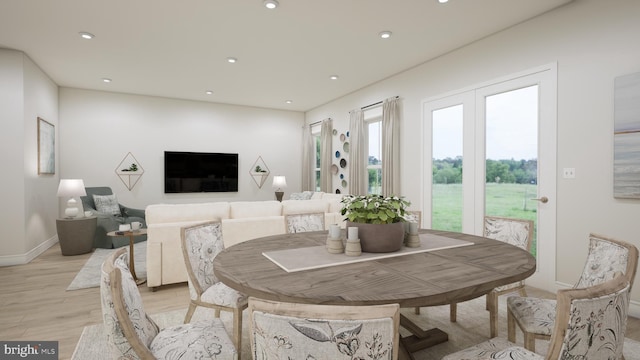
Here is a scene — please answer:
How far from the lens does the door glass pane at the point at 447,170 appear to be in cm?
423

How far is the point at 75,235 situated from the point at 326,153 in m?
4.52

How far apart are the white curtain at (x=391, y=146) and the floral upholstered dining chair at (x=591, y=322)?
406 centimetres

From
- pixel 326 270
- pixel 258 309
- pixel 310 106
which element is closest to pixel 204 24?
pixel 326 270

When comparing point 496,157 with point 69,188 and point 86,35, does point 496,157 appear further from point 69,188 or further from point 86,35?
point 69,188

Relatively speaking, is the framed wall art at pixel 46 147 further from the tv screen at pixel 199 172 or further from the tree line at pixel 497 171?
the tree line at pixel 497 171

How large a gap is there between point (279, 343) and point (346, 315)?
0.17 meters

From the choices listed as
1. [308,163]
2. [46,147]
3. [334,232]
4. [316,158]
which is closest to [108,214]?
[46,147]

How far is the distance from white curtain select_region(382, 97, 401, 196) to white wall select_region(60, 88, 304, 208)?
11.1 ft

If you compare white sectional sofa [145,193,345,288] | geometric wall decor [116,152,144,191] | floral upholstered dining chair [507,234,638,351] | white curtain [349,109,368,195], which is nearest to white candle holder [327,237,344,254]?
floral upholstered dining chair [507,234,638,351]

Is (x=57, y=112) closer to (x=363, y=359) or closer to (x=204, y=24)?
(x=204, y=24)

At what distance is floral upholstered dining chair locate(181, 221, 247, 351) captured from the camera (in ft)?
6.23

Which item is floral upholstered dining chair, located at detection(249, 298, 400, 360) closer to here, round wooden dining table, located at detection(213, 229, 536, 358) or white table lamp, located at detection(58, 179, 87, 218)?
round wooden dining table, located at detection(213, 229, 536, 358)

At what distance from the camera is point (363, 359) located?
75cm

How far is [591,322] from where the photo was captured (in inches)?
35.9
